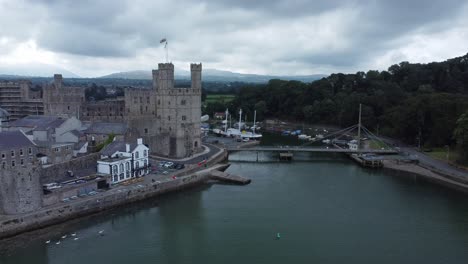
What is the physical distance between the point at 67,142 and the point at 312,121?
44.2m

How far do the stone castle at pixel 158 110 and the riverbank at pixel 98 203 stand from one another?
4908 mm

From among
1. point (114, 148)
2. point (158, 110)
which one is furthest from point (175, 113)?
point (114, 148)

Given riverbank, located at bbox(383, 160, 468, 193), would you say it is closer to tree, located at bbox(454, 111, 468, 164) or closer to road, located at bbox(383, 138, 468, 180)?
road, located at bbox(383, 138, 468, 180)

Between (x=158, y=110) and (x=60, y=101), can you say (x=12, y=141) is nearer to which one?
(x=158, y=110)

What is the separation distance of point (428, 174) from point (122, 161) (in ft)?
78.1

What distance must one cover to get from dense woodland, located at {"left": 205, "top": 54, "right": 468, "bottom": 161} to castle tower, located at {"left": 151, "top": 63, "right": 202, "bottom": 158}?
73.0ft

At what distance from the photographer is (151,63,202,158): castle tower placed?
1415 inches

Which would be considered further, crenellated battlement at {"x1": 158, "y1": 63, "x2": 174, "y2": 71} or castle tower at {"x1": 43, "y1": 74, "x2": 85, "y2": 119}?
castle tower at {"x1": 43, "y1": 74, "x2": 85, "y2": 119}

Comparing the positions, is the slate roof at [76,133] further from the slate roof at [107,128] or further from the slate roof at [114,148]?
the slate roof at [114,148]

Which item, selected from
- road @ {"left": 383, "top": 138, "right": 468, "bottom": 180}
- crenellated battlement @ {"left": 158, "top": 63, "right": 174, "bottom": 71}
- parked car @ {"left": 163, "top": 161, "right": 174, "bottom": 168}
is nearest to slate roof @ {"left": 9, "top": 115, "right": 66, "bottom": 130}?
parked car @ {"left": 163, "top": 161, "right": 174, "bottom": 168}

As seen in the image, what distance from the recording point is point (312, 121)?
66688 mm

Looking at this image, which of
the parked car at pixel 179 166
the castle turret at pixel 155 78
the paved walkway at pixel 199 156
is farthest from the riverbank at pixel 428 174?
the castle turret at pixel 155 78

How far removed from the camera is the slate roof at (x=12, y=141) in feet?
65.7

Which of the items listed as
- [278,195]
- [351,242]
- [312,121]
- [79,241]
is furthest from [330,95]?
[79,241]
